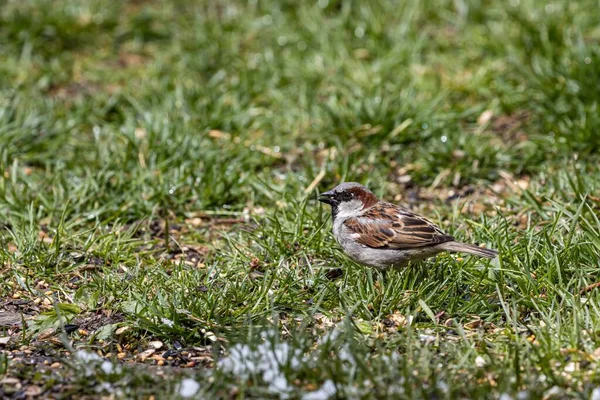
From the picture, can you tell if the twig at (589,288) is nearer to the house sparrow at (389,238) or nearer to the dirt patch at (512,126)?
the house sparrow at (389,238)

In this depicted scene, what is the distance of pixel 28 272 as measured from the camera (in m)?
5.06

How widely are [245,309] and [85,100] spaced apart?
345 centimetres

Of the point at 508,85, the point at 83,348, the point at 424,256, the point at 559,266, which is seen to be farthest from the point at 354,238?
the point at 508,85

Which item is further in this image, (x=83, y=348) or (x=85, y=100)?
(x=85, y=100)

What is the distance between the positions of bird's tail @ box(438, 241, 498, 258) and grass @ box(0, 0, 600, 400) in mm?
187

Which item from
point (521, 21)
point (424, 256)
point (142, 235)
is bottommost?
point (142, 235)

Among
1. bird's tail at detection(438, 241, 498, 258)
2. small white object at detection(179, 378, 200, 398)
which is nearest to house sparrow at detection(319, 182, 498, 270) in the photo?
bird's tail at detection(438, 241, 498, 258)

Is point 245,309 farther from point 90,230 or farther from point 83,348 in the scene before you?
point 90,230

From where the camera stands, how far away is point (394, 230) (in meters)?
4.95

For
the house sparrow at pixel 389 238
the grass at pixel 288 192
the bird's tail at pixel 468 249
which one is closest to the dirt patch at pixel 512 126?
the grass at pixel 288 192

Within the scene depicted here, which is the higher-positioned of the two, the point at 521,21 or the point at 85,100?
the point at 521,21

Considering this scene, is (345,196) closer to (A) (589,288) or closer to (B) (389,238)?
(B) (389,238)

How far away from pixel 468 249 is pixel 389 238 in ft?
1.57

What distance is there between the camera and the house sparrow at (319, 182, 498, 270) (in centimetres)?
475
